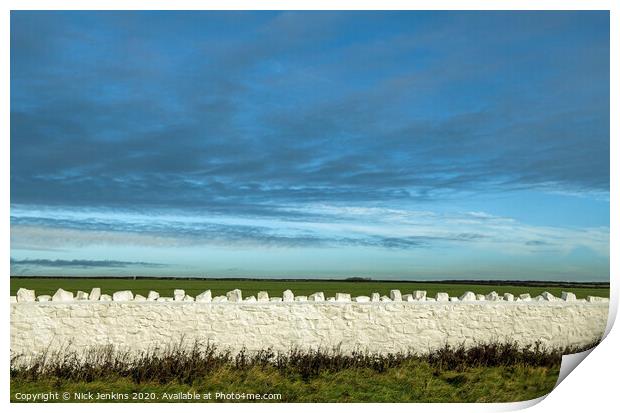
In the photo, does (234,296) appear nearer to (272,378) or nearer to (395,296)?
(272,378)

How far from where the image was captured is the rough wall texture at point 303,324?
841 centimetres

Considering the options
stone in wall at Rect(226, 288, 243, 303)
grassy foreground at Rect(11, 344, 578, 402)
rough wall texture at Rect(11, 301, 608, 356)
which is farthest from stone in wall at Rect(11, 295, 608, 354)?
Result: grassy foreground at Rect(11, 344, 578, 402)

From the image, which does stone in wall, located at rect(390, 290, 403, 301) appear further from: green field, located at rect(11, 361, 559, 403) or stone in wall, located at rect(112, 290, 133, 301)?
stone in wall, located at rect(112, 290, 133, 301)

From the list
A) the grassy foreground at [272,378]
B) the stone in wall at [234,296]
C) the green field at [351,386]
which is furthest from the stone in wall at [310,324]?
A: the green field at [351,386]

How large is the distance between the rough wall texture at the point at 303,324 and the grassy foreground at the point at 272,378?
21 cm

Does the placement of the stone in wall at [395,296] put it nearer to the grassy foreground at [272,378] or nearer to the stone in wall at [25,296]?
the grassy foreground at [272,378]

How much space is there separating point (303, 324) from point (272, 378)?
1024 mm

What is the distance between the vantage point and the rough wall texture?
841 centimetres

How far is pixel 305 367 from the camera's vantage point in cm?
852

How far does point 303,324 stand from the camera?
8891mm
